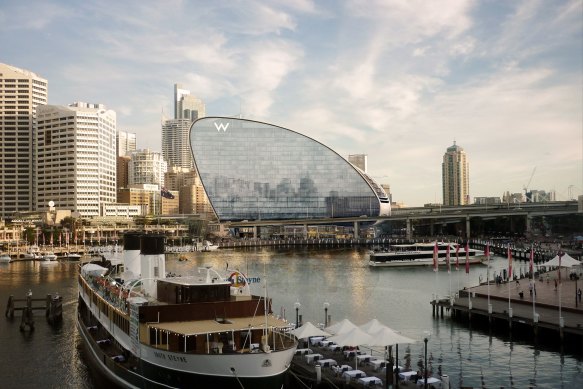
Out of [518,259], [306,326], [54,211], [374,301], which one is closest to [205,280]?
[306,326]

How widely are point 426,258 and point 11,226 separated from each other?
117 metres

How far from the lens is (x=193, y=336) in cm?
2564

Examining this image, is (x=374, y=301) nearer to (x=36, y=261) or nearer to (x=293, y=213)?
(x=36, y=261)

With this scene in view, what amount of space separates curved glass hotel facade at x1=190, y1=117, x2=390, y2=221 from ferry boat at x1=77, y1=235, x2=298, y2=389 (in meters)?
153

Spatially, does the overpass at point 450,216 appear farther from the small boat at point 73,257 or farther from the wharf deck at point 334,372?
the wharf deck at point 334,372

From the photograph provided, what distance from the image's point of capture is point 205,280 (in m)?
29.2

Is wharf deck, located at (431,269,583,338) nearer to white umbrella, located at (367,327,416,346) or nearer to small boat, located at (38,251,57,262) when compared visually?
white umbrella, located at (367,327,416,346)

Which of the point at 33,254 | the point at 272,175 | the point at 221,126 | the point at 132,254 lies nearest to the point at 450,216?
the point at 272,175

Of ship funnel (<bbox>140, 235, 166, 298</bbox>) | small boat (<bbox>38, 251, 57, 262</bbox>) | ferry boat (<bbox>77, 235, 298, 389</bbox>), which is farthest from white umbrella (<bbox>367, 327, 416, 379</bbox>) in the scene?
small boat (<bbox>38, 251, 57, 262</bbox>)

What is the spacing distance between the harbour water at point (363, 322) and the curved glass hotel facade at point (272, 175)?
99672 mm

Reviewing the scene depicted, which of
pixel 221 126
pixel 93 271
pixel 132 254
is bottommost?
pixel 93 271

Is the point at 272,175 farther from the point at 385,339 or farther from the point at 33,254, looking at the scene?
the point at 385,339

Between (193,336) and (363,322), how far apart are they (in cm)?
2497

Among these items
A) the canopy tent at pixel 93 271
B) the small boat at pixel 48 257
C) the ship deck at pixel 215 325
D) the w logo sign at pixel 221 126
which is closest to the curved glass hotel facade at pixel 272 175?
the w logo sign at pixel 221 126
